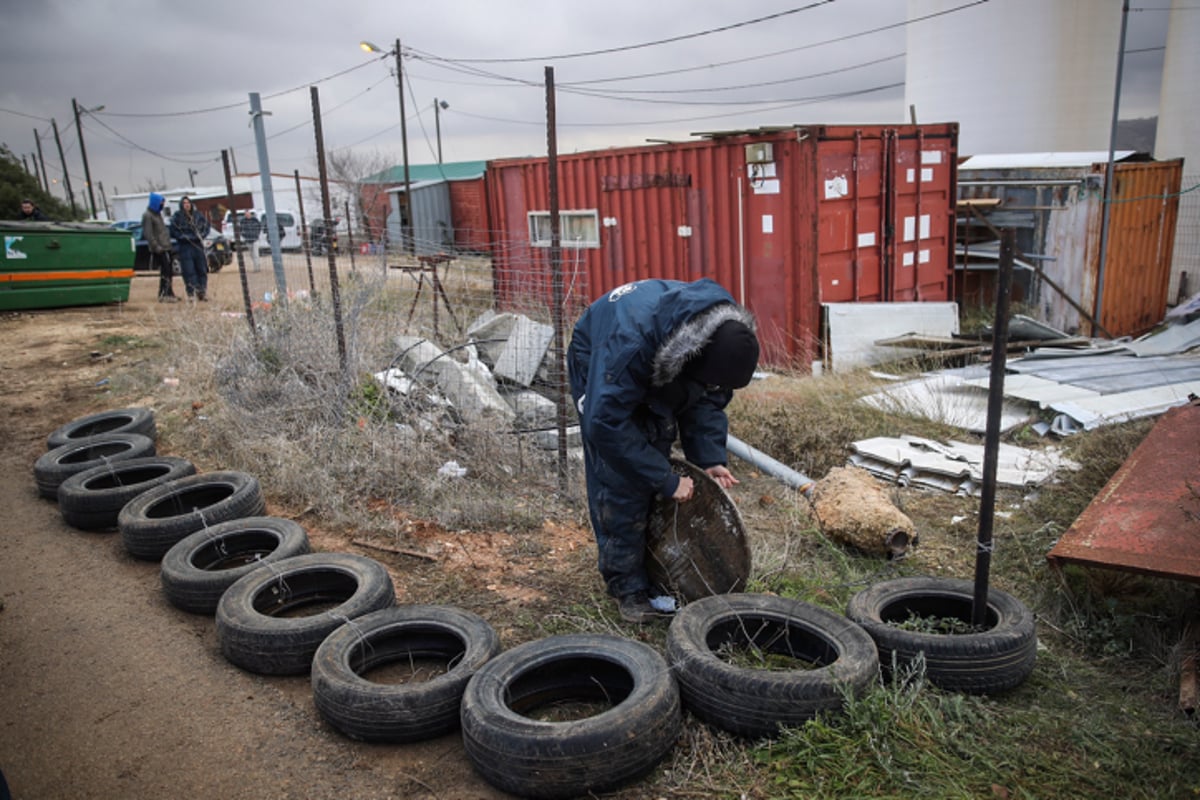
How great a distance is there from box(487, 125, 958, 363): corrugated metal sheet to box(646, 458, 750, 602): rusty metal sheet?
4.77 m

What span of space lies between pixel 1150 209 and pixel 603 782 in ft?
44.3

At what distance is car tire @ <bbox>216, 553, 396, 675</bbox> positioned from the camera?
3354mm

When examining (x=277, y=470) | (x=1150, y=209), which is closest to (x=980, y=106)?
(x=1150, y=209)

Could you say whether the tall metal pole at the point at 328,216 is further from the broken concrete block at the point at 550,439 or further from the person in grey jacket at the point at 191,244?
the person in grey jacket at the point at 191,244

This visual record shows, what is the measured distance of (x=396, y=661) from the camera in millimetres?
3496

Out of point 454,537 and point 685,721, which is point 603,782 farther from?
point 454,537

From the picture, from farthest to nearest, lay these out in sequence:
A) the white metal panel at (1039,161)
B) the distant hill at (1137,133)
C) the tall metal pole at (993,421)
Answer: the distant hill at (1137,133), the white metal panel at (1039,161), the tall metal pole at (993,421)

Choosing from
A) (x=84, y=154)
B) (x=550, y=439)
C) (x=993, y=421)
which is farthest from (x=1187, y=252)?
(x=84, y=154)

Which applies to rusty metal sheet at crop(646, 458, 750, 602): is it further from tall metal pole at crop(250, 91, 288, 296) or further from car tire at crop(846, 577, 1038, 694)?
tall metal pole at crop(250, 91, 288, 296)

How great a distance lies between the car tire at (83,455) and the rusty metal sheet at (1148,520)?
581 cm

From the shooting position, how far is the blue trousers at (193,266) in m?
12.3

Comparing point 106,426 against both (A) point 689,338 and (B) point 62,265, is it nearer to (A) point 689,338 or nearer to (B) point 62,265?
(A) point 689,338

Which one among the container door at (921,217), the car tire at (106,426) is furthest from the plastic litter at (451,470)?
the container door at (921,217)

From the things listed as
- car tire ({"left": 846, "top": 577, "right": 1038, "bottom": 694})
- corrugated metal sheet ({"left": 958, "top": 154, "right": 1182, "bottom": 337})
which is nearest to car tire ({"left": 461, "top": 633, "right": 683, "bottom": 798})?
car tire ({"left": 846, "top": 577, "right": 1038, "bottom": 694})
